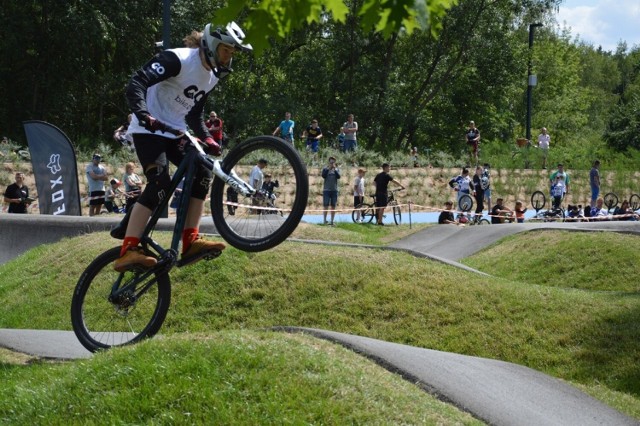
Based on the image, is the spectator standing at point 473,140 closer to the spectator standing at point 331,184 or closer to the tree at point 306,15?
the spectator standing at point 331,184

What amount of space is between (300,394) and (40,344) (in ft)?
14.0

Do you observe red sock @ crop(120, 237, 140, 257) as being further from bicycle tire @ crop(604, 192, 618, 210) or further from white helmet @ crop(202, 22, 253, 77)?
bicycle tire @ crop(604, 192, 618, 210)

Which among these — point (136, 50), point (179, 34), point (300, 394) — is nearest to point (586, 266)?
point (300, 394)

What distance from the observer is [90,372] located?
654cm

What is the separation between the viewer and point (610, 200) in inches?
1353

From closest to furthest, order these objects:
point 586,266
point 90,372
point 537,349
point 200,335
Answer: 1. point 90,372
2. point 200,335
3. point 537,349
4. point 586,266

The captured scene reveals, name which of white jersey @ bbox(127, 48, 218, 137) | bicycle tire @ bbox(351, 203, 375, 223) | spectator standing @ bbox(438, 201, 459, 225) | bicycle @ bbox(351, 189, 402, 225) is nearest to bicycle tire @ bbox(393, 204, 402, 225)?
bicycle @ bbox(351, 189, 402, 225)

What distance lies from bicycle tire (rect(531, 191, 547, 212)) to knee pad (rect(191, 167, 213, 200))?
25.9 metres

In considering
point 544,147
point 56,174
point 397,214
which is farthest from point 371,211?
point 544,147

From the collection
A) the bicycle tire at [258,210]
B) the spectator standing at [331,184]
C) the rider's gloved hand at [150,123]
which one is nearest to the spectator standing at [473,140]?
the spectator standing at [331,184]

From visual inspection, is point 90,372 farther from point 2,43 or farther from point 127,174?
point 2,43

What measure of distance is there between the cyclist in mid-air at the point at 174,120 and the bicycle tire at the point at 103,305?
1.01ft

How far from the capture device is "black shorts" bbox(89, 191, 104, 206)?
21969 mm

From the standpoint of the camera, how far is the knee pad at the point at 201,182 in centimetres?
761
